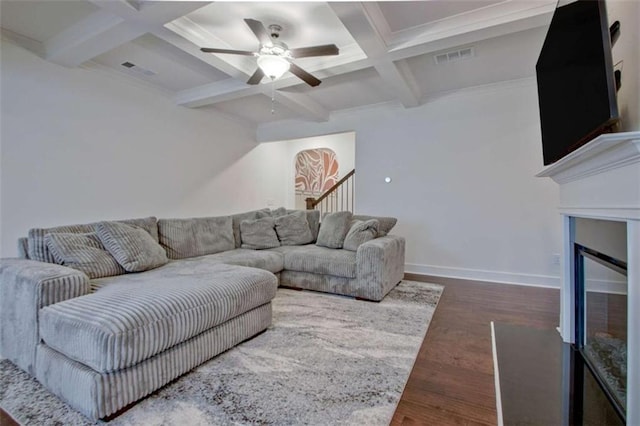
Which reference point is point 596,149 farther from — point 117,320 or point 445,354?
point 117,320

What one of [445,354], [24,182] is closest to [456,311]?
[445,354]

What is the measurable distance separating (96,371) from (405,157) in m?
4.16

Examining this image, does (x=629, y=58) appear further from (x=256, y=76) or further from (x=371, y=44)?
(x=256, y=76)

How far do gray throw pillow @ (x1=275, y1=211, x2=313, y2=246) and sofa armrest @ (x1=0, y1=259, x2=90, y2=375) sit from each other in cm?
238

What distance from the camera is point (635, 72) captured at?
4.78ft

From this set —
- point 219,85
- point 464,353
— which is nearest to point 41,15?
point 219,85

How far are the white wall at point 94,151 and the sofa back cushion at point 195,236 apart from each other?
3.29 feet

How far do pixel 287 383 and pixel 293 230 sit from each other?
2462mm

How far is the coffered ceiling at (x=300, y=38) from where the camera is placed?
90.7 inches

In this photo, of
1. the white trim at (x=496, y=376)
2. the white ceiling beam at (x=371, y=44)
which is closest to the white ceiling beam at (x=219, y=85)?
the white ceiling beam at (x=371, y=44)

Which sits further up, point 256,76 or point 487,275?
point 256,76

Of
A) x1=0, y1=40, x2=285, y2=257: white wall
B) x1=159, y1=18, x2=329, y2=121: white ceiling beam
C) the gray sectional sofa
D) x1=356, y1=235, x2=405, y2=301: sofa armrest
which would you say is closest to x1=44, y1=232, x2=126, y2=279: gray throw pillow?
the gray sectional sofa

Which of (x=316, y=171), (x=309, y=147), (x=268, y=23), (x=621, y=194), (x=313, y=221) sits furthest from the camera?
(x=316, y=171)

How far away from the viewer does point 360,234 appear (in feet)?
11.1
